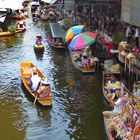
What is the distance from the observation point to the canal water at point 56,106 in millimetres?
20188

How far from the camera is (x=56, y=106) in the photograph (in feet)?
77.6

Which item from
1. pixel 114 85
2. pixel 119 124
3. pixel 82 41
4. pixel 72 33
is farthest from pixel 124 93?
pixel 72 33

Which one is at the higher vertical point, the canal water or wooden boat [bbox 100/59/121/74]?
wooden boat [bbox 100/59/121/74]

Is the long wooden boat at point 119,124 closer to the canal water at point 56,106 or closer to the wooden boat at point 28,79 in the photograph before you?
the canal water at point 56,106

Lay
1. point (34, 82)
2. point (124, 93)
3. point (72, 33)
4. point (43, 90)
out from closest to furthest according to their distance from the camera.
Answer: point (124, 93) < point (43, 90) < point (34, 82) < point (72, 33)

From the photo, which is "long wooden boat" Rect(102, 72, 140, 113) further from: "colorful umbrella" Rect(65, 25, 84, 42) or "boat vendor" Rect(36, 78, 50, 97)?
"colorful umbrella" Rect(65, 25, 84, 42)

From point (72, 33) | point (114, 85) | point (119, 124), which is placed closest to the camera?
point (119, 124)

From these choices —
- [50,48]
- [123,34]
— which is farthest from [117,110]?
[50,48]

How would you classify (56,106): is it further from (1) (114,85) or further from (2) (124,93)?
(2) (124,93)

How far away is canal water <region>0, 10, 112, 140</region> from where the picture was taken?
20.2 metres

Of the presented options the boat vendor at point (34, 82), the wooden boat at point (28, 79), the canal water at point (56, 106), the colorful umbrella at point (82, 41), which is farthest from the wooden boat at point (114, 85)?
the boat vendor at point (34, 82)

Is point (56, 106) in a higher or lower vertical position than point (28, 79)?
lower

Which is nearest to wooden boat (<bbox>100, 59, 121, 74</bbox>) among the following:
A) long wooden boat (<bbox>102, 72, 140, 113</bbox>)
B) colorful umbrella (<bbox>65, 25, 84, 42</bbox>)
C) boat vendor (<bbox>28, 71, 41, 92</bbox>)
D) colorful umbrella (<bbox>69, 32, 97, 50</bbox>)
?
long wooden boat (<bbox>102, 72, 140, 113</bbox>)

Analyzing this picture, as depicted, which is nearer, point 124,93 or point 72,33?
point 124,93
